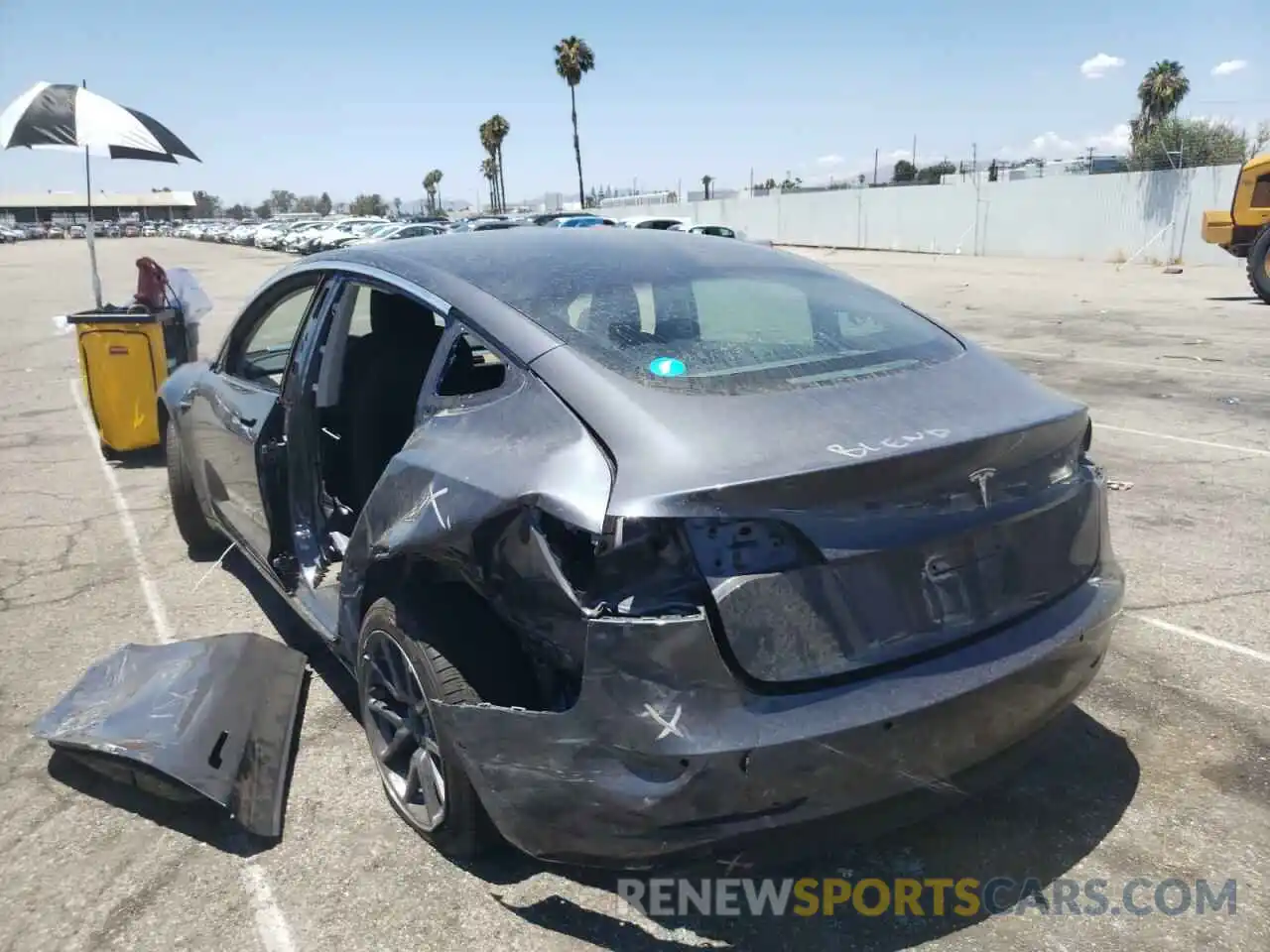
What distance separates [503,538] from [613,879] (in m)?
1.04

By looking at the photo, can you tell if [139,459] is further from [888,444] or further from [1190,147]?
[1190,147]

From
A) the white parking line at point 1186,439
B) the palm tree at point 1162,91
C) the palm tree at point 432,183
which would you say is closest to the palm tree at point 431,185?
the palm tree at point 432,183

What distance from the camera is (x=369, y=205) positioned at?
13312 centimetres

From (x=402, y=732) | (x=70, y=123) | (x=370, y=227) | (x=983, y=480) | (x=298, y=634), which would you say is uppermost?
(x=70, y=123)

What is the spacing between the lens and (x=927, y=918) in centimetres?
240

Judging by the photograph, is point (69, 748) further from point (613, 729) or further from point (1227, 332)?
point (1227, 332)

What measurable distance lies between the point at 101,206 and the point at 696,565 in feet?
536

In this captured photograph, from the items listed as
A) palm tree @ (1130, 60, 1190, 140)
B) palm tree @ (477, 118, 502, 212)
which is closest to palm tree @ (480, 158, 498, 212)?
palm tree @ (477, 118, 502, 212)

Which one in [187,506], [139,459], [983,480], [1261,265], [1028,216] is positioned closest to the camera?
[983,480]

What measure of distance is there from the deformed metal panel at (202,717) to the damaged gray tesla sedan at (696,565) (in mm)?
405

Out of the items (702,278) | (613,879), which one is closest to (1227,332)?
(702,278)

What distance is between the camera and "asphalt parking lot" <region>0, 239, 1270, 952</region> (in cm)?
239

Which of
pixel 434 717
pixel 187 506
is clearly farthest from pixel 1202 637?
pixel 187 506

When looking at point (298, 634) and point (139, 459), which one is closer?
point (298, 634)
